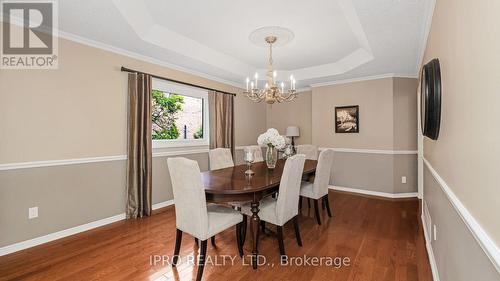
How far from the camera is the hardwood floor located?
2010 millimetres

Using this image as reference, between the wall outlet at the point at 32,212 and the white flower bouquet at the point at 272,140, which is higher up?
the white flower bouquet at the point at 272,140

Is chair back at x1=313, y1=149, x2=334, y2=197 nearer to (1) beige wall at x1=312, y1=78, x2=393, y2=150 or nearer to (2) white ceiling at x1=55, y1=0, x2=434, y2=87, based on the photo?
(2) white ceiling at x1=55, y1=0, x2=434, y2=87

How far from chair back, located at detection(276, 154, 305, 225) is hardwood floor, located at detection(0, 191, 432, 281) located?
1.42 feet

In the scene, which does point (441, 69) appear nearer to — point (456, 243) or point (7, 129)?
point (456, 243)

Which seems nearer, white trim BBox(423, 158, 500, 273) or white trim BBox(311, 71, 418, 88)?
white trim BBox(423, 158, 500, 273)

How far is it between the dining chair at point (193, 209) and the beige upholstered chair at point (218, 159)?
1281mm

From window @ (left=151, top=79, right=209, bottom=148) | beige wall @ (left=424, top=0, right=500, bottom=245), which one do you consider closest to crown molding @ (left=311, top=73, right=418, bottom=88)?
window @ (left=151, top=79, right=209, bottom=148)

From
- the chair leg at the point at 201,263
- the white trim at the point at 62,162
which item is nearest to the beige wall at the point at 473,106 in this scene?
the chair leg at the point at 201,263

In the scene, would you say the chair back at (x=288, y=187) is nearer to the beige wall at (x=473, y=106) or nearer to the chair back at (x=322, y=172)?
the chair back at (x=322, y=172)

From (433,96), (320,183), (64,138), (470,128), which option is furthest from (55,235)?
(433,96)

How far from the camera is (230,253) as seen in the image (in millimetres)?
2363

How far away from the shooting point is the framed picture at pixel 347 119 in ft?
15.3

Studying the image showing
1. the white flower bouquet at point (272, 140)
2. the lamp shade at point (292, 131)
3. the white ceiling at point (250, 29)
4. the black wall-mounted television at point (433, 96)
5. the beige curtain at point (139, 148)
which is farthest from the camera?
the lamp shade at point (292, 131)

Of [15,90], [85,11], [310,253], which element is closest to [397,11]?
[310,253]
